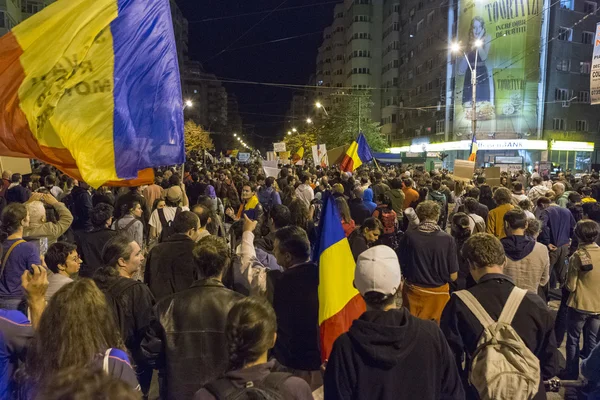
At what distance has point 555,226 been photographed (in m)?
8.01

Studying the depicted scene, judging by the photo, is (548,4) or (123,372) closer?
(123,372)

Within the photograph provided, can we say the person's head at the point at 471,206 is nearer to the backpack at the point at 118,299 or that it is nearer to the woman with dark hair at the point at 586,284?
the woman with dark hair at the point at 586,284

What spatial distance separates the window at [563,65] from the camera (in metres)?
50.9

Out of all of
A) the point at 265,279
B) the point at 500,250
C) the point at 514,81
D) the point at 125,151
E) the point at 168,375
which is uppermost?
the point at 514,81

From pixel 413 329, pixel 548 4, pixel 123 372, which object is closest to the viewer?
pixel 123 372

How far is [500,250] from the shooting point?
3732 millimetres

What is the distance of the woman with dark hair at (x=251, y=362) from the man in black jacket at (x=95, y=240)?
13.5ft

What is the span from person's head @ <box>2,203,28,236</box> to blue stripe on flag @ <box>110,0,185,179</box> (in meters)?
1.22

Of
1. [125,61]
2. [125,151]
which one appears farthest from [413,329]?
[125,61]

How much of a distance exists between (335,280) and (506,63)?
53.2 meters

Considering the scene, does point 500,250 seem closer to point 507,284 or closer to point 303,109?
point 507,284

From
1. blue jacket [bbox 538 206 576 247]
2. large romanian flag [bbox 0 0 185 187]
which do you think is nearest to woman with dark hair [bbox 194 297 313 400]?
large romanian flag [bbox 0 0 185 187]

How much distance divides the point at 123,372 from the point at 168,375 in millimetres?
1101

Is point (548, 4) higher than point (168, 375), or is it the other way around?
point (548, 4)
